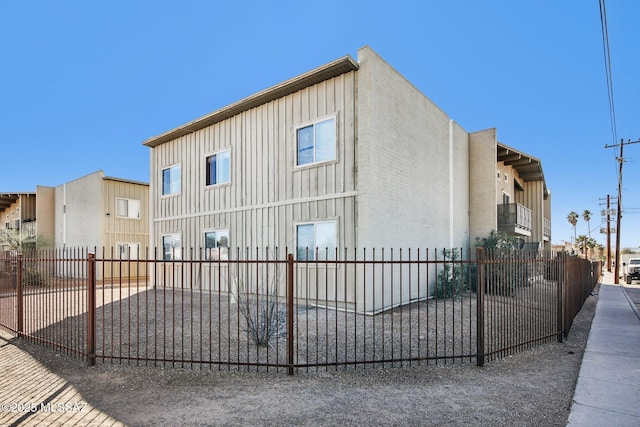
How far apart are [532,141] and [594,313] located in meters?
21.5

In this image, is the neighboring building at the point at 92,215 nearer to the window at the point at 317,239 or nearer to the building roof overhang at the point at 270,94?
the building roof overhang at the point at 270,94

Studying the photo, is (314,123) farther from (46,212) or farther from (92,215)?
(46,212)

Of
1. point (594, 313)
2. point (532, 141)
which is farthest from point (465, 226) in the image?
point (532, 141)

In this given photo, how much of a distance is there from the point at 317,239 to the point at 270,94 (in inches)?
197

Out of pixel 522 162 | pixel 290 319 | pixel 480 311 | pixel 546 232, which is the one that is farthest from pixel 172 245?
pixel 546 232

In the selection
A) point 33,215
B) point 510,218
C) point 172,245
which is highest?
point 33,215

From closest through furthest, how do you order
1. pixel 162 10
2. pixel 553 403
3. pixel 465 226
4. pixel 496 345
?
pixel 553 403, pixel 496 345, pixel 465 226, pixel 162 10

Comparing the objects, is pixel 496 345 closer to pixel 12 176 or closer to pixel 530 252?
pixel 530 252

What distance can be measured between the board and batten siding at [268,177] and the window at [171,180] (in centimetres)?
27

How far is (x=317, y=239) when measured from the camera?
1066 centimetres

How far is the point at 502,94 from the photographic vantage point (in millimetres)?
25859

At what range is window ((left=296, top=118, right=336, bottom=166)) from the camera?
34.4 feet

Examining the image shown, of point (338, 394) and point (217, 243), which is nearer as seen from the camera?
point (338, 394)

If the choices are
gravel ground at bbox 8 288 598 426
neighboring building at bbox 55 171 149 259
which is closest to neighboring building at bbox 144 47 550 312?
gravel ground at bbox 8 288 598 426
